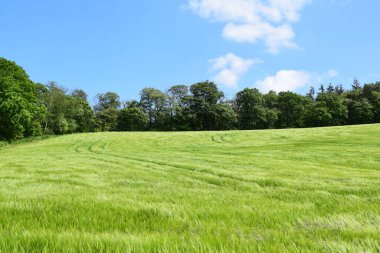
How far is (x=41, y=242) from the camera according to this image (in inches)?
118

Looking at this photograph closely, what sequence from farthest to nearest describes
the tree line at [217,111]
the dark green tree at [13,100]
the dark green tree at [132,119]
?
the dark green tree at [132,119] < the tree line at [217,111] < the dark green tree at [13,100]

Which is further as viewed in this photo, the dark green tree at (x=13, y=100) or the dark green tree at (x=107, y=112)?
the dark green tree at (x=107, y=112)

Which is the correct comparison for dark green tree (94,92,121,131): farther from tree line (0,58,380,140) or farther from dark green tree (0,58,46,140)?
dark green tree (0,58,46,140)

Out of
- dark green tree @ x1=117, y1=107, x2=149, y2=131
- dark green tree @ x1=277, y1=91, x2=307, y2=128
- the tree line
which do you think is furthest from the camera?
dark green tree @ x1=277, y1=91, x2=307, y2=128

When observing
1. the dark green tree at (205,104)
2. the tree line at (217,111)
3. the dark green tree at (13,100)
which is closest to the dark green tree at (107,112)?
the tree line at (217,111)

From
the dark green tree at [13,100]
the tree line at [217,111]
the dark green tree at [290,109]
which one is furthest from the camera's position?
the dark green tree at [290,109]

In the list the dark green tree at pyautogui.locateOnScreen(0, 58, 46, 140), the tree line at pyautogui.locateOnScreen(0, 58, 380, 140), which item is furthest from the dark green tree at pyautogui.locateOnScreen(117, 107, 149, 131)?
the dark green tree at pyautogui.locateOnScreen(0, 58, 46, 140)

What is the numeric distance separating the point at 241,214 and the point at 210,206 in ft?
2.94

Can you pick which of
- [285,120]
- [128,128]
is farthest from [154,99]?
[285,120]

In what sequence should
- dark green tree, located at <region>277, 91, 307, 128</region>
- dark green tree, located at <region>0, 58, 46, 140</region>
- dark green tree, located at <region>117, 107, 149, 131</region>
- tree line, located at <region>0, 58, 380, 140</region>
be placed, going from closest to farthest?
1. dark green tree, located at <region>0, 58, 46, 140</region>
2. tree line, located at <region>0, 58, 380, 140</region>
3. dark green tree, located at <region>117, 107, 149, 131</region>
4. dark green tree, located at <region>277, 91, 307, 128</region>

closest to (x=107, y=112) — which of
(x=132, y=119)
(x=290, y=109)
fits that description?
(x=132, y=119)

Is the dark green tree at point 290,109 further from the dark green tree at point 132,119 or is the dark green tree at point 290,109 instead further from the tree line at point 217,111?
the dark green tree at point 132,119

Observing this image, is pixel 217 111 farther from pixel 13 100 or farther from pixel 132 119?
pixel 13 100

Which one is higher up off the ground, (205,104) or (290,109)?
(205,104)
